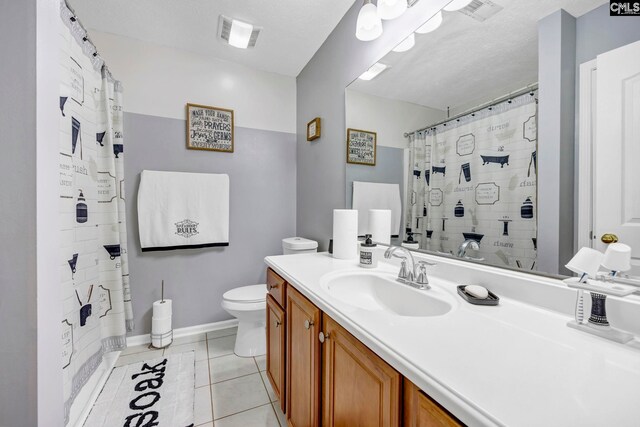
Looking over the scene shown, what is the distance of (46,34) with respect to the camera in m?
0.77

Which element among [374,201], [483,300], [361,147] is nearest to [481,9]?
[361,147]

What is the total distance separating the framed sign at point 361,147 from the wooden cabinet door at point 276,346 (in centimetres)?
96

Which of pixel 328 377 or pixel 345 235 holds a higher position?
pixel 345 235

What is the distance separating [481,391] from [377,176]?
48.4 inches

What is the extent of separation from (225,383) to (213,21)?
2.40m

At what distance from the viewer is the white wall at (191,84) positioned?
199cm

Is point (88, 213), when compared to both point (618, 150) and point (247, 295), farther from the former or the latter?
point (618, 150)

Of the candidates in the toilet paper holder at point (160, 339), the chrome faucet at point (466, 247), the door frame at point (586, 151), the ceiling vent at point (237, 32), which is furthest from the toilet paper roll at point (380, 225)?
the toilet paper holder at point (160, 339)

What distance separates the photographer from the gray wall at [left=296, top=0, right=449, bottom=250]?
4.84 ft

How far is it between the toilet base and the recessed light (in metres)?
1.81

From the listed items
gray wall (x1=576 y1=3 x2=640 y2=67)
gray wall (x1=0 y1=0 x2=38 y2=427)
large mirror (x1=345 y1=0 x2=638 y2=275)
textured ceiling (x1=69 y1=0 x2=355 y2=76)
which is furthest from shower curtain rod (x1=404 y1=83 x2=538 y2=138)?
gray wall (x1=0 y1=0 x2=38 y2=427)

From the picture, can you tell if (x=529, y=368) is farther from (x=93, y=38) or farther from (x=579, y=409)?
(x=93, y=38)

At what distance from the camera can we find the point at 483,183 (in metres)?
0.98

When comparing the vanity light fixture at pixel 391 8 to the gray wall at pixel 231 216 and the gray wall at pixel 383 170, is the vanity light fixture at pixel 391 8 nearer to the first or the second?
the gray wall at pixel 383 170
